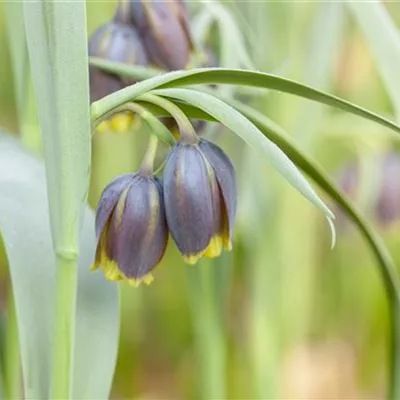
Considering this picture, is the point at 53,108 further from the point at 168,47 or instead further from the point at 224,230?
the point at 168,47

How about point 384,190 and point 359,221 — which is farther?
point 384,190

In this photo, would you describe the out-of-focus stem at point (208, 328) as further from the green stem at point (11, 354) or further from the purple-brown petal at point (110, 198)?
the purple-brown petal at point (110, 198)

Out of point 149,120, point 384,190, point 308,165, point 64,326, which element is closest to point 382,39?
point 308,165

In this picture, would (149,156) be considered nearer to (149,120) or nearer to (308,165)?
(149,120)

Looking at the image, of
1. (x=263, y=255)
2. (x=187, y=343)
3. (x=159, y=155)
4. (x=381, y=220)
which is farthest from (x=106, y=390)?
(x=187, y=343)

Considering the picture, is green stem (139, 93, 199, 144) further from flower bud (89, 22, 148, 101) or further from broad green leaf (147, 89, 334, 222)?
flower bud (89, 22, 148, 101)

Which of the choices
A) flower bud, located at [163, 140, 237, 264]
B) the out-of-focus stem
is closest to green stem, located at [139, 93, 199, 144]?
flower bud, located at [163, 140, 237, 264]

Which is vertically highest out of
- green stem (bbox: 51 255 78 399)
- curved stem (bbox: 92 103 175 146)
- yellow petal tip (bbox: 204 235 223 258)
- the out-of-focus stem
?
curved stem (bbox: 92 103 175 146)
